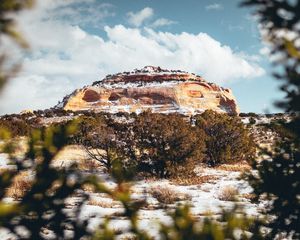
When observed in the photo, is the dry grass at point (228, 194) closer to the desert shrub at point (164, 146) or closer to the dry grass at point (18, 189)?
the desert shrub at point (164, 146)

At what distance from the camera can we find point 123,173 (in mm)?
2508

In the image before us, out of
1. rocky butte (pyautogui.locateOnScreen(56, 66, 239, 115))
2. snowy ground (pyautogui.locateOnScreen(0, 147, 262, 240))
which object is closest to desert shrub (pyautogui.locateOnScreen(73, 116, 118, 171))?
snowy ground (pyautogui.locateOnScreen(0, 147, 262, 240))

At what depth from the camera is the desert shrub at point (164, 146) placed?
618 inches

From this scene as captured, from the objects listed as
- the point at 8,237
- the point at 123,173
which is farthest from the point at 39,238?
the point at 8,237

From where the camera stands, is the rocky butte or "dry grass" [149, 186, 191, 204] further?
the rocky butte

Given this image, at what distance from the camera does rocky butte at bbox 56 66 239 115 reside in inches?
2699

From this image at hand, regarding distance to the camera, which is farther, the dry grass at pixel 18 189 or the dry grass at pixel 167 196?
the dry grass at pixel 167 196

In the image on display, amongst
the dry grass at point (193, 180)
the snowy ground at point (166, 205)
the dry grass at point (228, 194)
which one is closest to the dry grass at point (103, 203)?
the snowy ground at point (166, 205)

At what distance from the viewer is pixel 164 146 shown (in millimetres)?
Result: 16406

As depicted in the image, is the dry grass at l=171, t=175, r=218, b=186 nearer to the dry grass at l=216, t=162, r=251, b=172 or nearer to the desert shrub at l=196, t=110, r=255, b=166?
the dry grass at l=216, t=162, r=251, b=172

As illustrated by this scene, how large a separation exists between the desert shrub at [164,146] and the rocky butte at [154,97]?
152 feet

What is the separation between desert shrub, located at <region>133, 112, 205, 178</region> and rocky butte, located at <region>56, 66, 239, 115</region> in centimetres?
4640

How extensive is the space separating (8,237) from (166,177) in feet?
29.7

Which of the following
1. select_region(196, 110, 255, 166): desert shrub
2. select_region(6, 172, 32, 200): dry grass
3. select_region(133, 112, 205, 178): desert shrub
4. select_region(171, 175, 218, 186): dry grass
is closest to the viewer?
select_region(6, 172, 32, 200): dry grass
